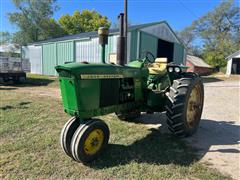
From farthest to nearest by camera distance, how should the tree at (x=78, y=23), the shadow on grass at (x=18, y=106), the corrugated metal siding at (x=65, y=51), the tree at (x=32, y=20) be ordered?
the tree at (x=78, y=23), the tree at (x=32, y=20), the corrugated metal siding at (x=65, y=51), the shadow on grass at (x=18, y=106)

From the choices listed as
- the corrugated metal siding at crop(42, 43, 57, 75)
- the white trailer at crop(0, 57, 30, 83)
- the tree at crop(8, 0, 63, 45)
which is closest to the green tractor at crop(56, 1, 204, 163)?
the white trailer at crop(0, 57, 30, 83)

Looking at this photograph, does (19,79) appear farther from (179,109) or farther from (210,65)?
(210,65)

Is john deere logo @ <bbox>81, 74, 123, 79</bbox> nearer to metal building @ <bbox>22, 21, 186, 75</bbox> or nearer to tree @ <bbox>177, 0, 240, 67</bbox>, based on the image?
metal building @ <bbox>22, 21, 186, 75</bbox>

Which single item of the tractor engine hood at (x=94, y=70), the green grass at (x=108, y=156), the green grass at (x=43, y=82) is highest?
the tractor engine hood at (x=94, y=70)

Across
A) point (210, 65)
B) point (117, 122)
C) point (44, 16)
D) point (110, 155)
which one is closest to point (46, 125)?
point (117, 122)

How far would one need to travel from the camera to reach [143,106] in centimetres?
432

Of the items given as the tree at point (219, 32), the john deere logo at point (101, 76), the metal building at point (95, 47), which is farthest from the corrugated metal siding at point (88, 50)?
the tree at point (219, 32)

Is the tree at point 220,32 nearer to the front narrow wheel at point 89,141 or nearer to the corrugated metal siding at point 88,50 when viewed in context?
the corrugated metal siding at point 88,50

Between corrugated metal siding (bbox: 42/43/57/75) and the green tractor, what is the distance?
13.3 m

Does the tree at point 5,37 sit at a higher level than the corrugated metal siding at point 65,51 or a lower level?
higher

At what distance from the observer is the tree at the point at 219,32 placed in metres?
38.8

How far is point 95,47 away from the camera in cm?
1401

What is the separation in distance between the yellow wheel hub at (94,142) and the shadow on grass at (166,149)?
163 millimetres

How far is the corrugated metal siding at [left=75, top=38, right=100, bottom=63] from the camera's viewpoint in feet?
46.0
